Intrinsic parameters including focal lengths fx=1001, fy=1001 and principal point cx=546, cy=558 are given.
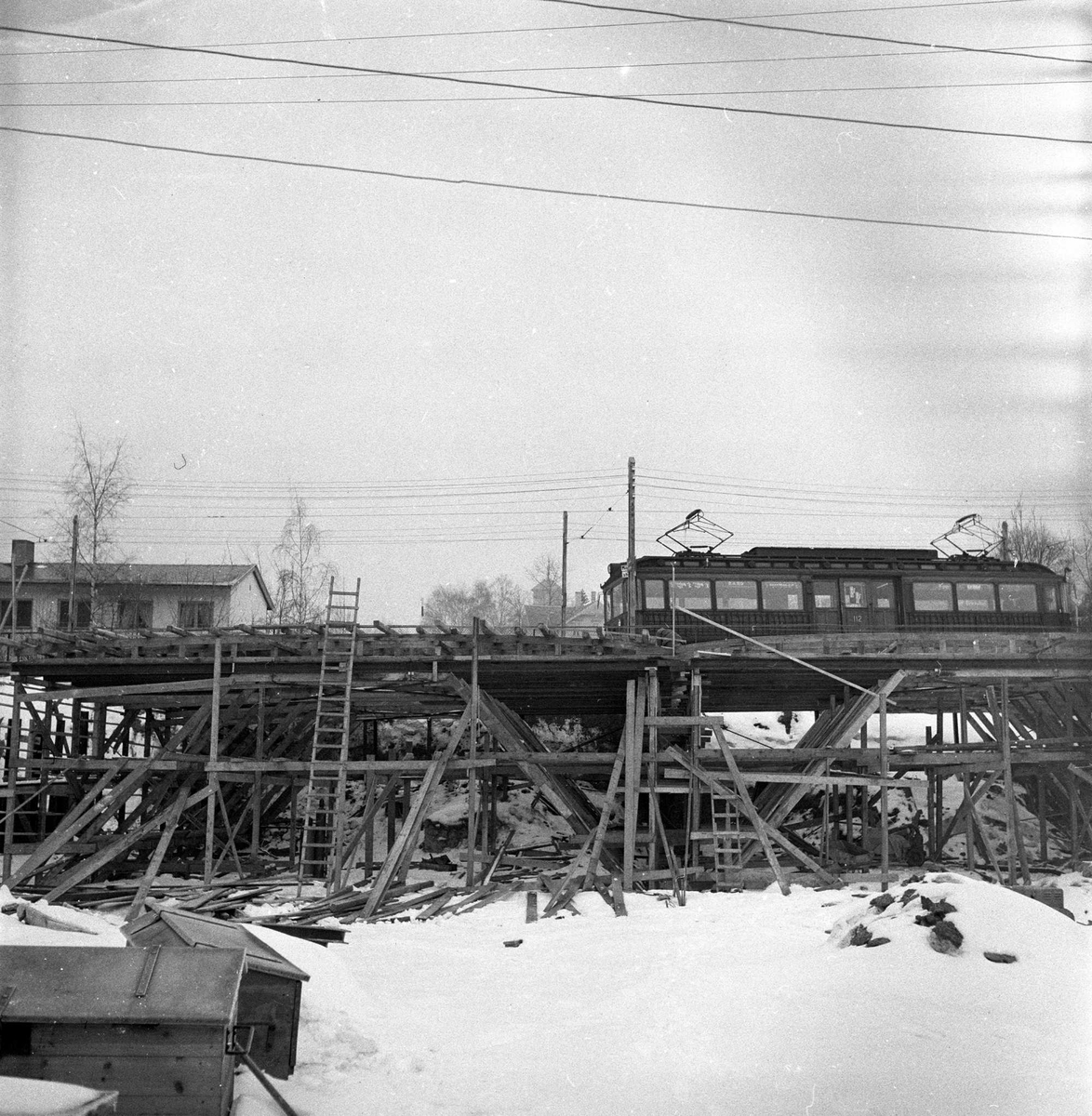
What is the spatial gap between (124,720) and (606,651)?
36.1 ft

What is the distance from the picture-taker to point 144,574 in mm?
42000

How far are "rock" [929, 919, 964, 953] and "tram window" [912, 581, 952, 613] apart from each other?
1866cm

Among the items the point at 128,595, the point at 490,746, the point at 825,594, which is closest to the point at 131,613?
the point at 128,595

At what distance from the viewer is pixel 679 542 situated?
28.0 m

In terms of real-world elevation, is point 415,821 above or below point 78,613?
below

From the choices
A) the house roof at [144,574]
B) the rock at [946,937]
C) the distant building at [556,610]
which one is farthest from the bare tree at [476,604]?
the rock at [946,937]

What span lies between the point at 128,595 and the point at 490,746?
27.1 meters

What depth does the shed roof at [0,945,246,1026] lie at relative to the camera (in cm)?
550

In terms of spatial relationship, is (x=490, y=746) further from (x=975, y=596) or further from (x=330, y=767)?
(x=975, y=596)

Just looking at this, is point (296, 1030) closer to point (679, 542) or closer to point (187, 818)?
point (187, 818)

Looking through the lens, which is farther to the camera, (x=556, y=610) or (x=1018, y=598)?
(x=556, y=610)

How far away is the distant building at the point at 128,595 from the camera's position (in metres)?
39.9

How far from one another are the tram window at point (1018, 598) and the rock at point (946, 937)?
1995 centimetres

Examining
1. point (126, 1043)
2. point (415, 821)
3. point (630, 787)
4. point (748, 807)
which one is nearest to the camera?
point (126, 1043)
